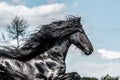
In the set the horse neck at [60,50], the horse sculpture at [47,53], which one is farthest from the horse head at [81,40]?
the horse neck at [60,50]

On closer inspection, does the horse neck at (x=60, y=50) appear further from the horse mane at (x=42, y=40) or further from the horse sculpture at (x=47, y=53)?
the horse mane at (x=42, y=40)

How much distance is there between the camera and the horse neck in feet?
49.8

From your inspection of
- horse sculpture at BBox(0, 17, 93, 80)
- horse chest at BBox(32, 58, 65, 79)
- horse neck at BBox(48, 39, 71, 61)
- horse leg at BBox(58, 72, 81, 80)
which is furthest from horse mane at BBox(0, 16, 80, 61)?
horse leg at BBox(58, 72, 81, 80)

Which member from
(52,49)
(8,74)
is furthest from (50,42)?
(8,74)

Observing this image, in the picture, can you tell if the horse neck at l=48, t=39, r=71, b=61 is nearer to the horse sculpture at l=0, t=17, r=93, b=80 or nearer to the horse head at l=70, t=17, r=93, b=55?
the horse sculpture at l=0, t=17, r=93, b=80

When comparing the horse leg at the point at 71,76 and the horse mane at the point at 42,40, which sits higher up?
the horse mane at the point at 42,40

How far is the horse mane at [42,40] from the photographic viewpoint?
15031 millimetres

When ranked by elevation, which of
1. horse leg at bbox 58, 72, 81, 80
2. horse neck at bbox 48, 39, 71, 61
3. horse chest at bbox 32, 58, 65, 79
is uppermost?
horse neck at bbox 48, 39, 71, 61

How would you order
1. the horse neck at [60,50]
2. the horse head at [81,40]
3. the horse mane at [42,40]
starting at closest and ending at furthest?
1. the horse mane at [42,40]
2. the horse neck at [60,50]
3. the horse head at [81,40]

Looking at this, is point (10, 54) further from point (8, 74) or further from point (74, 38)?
point (74, 38)

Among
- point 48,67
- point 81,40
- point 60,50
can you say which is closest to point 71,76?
point 48,67

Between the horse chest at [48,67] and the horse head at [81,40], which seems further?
the horse head at [81,40]

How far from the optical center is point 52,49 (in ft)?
49.9

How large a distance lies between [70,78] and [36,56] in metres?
0.93
